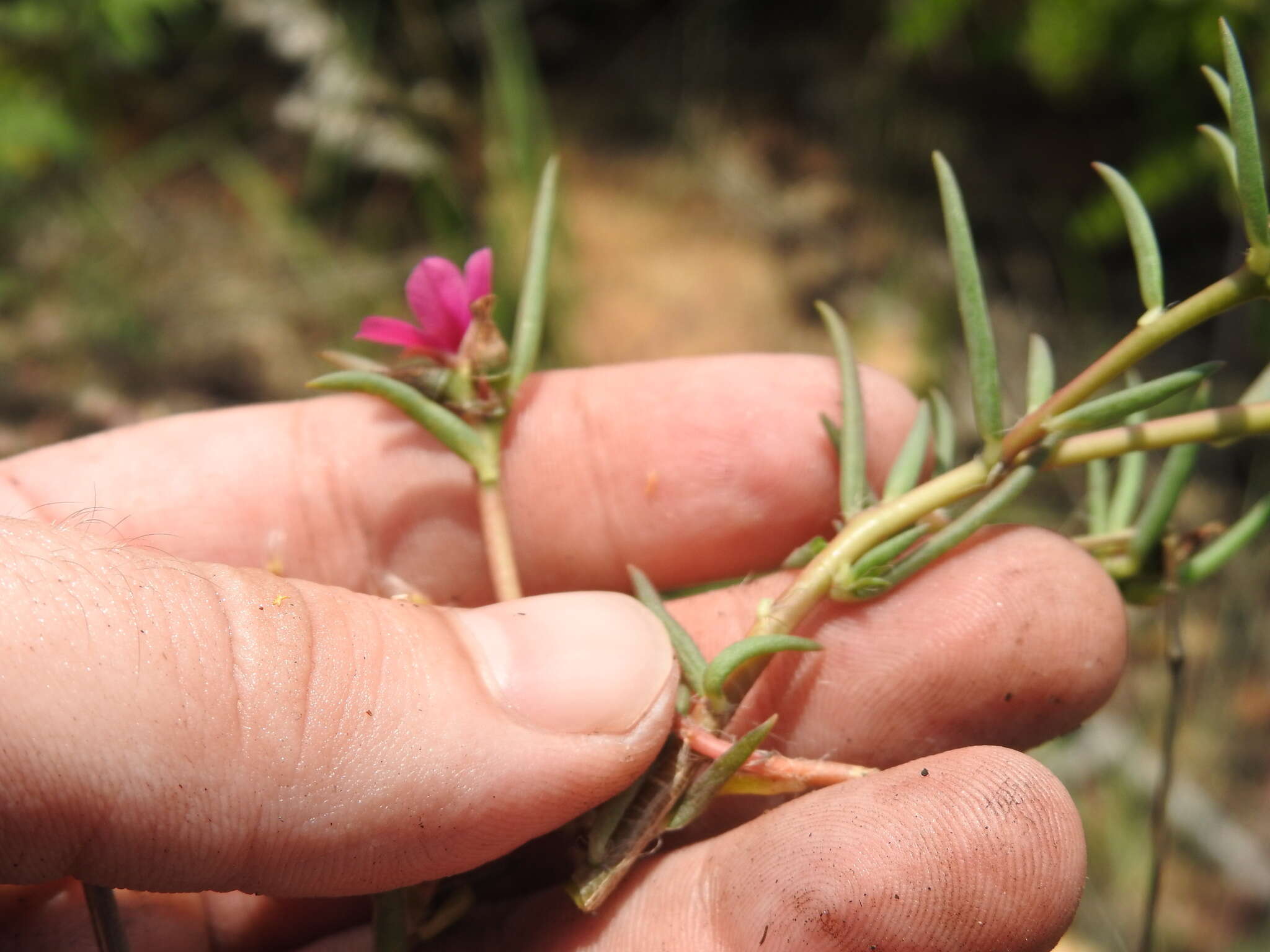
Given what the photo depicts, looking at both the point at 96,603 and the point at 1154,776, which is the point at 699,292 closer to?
the point at 1154,776

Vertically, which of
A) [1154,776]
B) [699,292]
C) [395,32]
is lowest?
[1154,776]

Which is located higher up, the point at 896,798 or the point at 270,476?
the point at 270,476

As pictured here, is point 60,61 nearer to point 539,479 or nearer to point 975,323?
point 539,479

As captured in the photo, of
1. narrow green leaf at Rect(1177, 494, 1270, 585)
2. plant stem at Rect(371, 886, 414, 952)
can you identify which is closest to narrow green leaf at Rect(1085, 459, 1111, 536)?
narrow green leaf at Rect(1177, 494, 1270, 585)

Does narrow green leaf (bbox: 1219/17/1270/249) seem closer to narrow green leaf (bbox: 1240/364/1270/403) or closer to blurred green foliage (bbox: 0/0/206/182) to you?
narrow green leaf (bbox: 1240/364/1270/403)

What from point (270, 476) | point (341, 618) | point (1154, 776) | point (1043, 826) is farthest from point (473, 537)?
point (1154, 776)

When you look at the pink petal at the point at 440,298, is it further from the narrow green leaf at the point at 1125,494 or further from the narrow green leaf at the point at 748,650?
the narrow green leaf at the point at 1125,494

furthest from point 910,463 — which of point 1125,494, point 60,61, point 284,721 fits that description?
point 60,61
